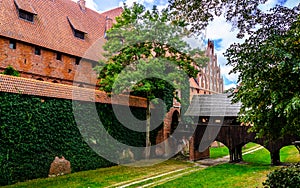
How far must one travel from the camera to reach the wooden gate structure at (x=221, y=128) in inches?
615

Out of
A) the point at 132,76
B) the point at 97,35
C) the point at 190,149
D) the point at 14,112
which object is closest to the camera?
the point at 14,112

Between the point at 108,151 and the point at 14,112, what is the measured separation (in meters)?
5.36

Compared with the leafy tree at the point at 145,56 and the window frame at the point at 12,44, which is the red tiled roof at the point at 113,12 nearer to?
the leafy tree at the point at 145,56

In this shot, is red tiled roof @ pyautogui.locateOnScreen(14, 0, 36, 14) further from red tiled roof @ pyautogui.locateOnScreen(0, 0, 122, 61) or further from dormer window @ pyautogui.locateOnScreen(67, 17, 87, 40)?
dormer window @ pyautogui.locateOnScreen(67, 17, 87, 40)

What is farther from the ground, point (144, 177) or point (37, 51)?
point (37, 51)

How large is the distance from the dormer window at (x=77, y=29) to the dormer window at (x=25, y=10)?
9.91ft

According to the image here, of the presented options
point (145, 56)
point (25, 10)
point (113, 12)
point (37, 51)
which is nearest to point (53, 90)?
point (37, 51)

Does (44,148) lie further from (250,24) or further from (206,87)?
(206,87)

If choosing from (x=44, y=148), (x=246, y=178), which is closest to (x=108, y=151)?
(x=44, y=148)

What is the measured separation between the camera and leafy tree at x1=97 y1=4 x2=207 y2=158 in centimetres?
1340

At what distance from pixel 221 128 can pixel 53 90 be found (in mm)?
10519

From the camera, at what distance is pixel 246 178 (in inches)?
433

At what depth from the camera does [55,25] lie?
17.4 m

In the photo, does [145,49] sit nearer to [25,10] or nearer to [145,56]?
[145,56]
